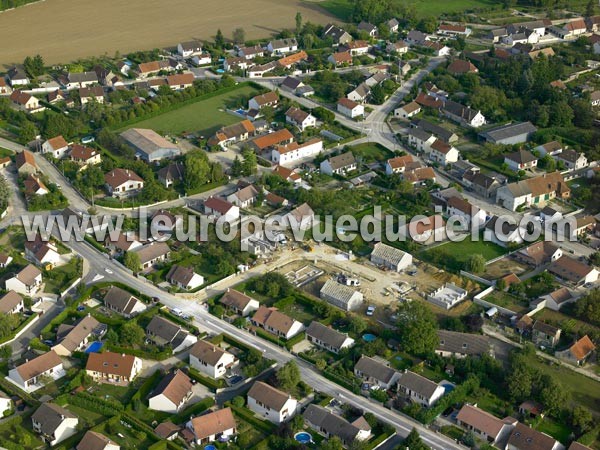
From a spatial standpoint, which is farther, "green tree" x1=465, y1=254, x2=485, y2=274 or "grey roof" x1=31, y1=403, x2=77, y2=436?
"green tree" x1=465, y1=254, x2=485, y2=274

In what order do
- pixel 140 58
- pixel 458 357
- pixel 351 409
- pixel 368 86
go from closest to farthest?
pixel 351 409
pixel 458 357
pixel 368 86
pixel 140 58

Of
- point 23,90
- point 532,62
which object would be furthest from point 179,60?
point 532,62

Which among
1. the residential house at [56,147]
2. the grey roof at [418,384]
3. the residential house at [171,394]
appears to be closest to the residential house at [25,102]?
the residential house at [56,147]

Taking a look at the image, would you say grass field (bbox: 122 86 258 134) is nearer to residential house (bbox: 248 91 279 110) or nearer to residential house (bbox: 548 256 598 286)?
residential house (bbox: 248 91 279 110)

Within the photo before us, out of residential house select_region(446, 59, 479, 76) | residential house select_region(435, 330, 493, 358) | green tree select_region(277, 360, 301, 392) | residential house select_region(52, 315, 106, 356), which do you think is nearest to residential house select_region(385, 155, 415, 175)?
residential house select_region(435, 330, 493, 358)

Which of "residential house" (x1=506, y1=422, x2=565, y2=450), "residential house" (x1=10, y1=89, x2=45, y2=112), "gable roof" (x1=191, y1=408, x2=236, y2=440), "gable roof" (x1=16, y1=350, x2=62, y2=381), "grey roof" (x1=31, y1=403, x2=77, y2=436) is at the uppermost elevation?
"residential house" (x1=10, y1=89, x2=45, y2=112)

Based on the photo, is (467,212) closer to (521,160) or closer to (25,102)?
(521,160)

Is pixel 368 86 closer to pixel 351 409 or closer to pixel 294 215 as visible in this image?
pixel 294 215
